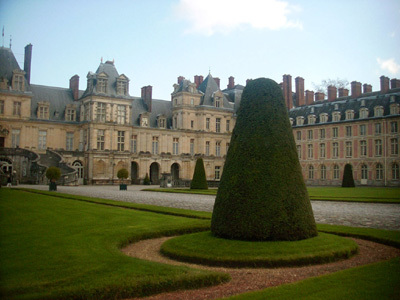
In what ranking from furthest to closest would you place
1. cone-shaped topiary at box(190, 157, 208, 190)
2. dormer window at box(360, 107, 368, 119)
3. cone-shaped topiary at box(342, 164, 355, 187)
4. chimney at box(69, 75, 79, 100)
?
1. chimney at box(69, 75, 79, 100)
2. dormer window at box(360, 107, 368, 119)
3. cone-shaped topiary at box(342, 164, 355, 187)
4. cone-shaped topiary at box(190, 157, 208, 190)

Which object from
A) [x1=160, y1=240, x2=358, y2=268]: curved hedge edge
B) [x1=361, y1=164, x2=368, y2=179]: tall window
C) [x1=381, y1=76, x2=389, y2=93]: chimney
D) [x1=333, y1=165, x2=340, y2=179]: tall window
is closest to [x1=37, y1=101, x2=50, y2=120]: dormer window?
[x1=333, y1=165, x2=340, y2=179]: tall window

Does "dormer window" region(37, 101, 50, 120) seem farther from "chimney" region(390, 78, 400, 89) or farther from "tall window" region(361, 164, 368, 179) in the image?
"chimney" region(390, 78, 400, 89)

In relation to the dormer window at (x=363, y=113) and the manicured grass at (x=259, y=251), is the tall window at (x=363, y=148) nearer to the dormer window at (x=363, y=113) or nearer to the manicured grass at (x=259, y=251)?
the dormer window at (x=363, y=113)

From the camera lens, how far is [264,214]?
739 centimetres

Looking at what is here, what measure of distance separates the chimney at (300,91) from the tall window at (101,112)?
2441 cm

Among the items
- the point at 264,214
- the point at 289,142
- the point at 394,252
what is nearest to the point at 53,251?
the point at 264,214

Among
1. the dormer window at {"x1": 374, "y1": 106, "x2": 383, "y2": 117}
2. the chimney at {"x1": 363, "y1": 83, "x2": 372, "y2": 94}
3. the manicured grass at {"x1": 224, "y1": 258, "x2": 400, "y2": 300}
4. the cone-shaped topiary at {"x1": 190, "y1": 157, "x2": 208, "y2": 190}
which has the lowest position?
the manicured grass at {"x1": 224, "y1": 258, "x2": 400, "y2": 300}

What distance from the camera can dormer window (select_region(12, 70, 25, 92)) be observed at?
39.0 m

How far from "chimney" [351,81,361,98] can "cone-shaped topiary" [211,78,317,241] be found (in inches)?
1628

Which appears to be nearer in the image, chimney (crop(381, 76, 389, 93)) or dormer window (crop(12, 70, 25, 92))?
dormer window (crop(12, 70, 25, 92))

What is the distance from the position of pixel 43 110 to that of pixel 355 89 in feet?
109

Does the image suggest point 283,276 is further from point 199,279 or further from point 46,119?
point 46,119

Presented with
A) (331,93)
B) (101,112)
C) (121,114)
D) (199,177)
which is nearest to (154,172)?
(121,114)

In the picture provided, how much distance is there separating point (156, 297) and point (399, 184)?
1557 inches
